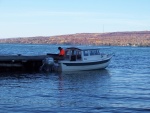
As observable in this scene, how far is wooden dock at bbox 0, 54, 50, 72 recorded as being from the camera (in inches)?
1534

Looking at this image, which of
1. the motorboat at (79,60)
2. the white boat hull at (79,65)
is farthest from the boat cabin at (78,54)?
the white boat hull at (79,65)

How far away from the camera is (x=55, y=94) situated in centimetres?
2356

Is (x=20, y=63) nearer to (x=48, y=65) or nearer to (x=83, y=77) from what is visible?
(x=48, y=65)

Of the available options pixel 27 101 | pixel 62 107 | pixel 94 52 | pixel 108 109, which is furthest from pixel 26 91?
pixel 94 52

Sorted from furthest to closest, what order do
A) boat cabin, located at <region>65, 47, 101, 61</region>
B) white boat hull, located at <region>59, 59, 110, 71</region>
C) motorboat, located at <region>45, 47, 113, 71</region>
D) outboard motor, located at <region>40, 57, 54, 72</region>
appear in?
boat cabin, located at <region>65, 47, 101, 61</region>, motorboat, located at <region>45, 47, 113, 71</region>, white boat hull, located at <region>59, 59, 110, 71</region>, outboard motor, located at <region>40, 57, 54, 72</region>

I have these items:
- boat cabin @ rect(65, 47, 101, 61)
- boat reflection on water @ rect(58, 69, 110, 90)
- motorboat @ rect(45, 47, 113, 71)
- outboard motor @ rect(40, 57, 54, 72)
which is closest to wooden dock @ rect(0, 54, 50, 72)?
outboard motor @ rect(40, 57, 54, 72)

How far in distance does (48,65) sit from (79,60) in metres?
3.44

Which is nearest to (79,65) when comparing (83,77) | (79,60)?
(79,60)

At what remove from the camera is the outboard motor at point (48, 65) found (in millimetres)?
39494

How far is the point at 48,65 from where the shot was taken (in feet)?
131

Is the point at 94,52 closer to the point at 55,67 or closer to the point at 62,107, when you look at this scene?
the point at 55,67

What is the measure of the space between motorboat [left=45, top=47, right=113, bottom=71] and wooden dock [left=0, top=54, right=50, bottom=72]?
2.53 metres

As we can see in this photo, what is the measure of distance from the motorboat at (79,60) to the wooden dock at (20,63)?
2.53 m

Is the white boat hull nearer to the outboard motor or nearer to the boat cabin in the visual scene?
the boat cabin
